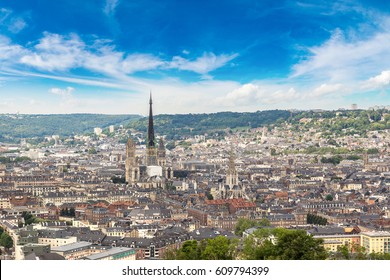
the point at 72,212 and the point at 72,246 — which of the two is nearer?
the point at 72,246

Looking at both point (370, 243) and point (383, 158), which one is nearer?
point (370, 243)

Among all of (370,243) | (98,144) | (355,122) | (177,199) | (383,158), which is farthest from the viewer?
(355,122)

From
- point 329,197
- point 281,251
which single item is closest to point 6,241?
point 281,251

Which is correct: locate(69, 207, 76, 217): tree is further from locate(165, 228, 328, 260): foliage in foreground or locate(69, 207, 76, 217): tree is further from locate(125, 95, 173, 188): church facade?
locate(165, 228, 328, 260): foliage in foreground

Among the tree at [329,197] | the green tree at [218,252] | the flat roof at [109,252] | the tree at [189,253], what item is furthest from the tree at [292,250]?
the tree at [329,197]

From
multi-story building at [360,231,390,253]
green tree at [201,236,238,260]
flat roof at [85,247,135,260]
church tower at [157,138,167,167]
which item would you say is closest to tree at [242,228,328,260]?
green tree at [201,236,238,260]

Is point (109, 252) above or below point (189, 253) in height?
below

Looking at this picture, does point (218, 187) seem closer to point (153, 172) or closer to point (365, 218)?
point (153, 172)

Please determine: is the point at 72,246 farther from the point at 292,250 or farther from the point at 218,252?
the point at 292,250
